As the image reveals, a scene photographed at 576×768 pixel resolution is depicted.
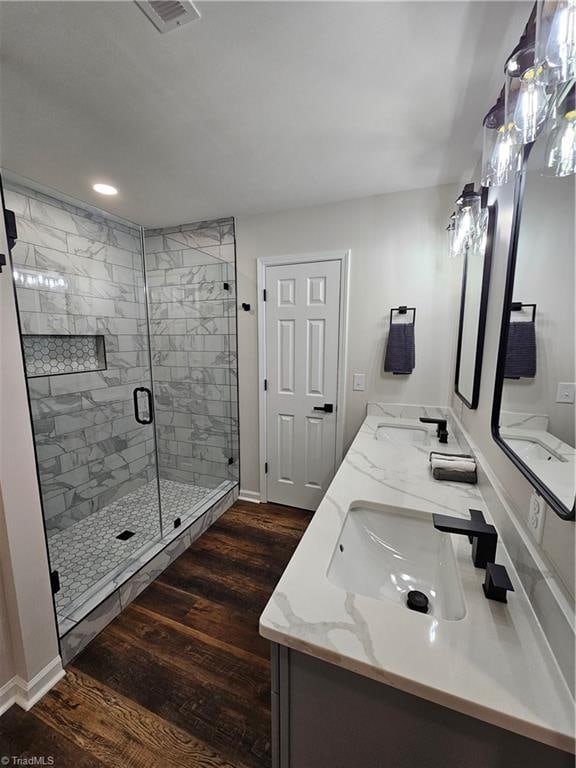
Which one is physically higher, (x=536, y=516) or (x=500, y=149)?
(x=500, y=149)

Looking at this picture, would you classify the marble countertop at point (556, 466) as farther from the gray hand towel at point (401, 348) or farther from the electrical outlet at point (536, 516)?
the gray hand towel at point (401, 348)

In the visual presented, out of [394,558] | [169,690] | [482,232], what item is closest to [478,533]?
[394,558]

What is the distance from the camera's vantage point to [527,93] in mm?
745

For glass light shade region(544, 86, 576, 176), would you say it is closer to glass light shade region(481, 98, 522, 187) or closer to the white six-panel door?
glass light shade region(481, 98, 522, 187)

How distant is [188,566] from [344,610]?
169 cm

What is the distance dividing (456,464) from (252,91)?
1.82 meters

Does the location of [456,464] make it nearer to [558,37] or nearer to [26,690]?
[558,37]

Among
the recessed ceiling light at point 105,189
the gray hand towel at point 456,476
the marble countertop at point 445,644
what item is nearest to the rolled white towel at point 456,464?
→ the gray hand towel at point 456,476

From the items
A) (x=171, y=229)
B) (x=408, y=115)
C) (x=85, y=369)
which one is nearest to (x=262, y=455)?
(x=85, y=369)

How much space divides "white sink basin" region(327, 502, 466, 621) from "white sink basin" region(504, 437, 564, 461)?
1.19 ft

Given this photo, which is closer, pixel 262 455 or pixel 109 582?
pixel 109 582

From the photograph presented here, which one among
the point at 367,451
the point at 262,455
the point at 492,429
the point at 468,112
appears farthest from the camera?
the point at 262,455

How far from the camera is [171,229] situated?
2.81 m

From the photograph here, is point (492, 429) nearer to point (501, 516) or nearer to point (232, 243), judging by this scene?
point (501, 516)
